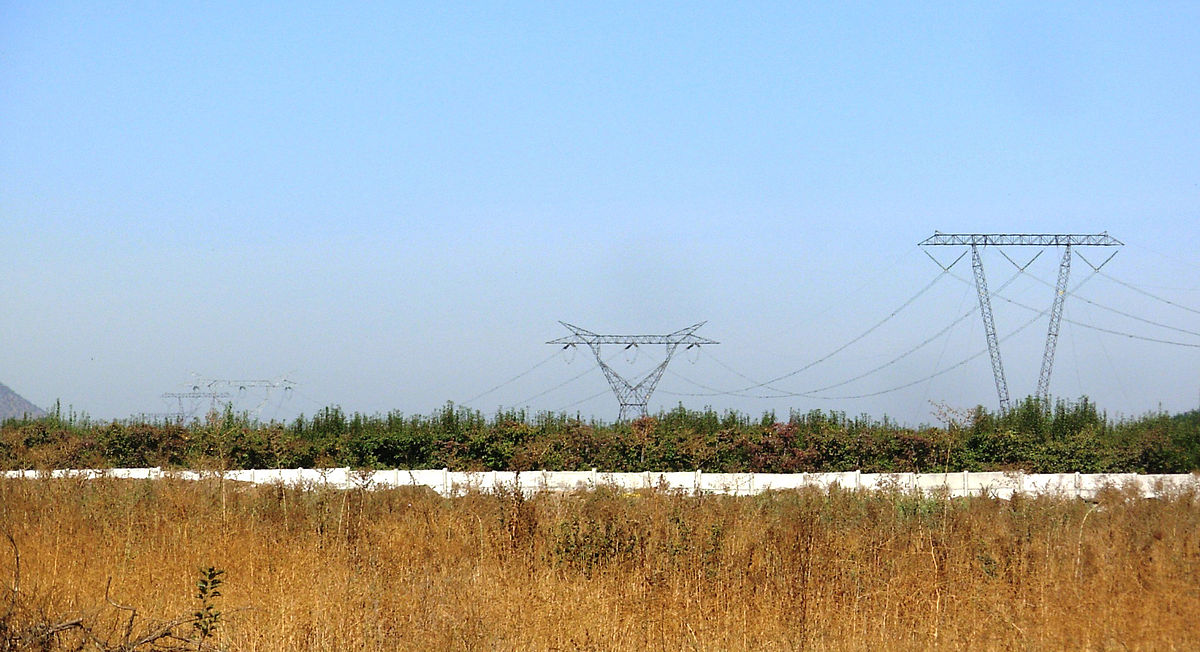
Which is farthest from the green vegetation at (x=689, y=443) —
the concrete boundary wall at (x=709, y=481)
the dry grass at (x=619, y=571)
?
the dry grass at (x=619, y=571)

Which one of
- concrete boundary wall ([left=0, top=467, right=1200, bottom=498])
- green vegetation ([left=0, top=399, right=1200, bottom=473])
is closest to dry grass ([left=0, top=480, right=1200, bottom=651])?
concrete boundary wall ([left=0, top=467, right=1200, bottom=498])

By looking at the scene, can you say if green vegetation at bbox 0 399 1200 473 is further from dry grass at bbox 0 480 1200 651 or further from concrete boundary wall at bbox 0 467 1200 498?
dry grass at bbox 0 480 1200 651

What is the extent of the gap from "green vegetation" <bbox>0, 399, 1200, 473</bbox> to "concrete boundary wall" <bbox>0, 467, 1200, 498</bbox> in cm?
422

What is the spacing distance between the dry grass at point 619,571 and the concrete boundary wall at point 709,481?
0.61 metres

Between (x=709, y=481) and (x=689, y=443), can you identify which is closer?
(x=709, y=481)

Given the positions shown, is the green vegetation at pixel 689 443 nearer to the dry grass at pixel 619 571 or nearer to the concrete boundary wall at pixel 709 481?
the concrete boundary wall at pixel 709 481

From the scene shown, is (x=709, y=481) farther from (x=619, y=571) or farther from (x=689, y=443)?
(x=619, y=571)

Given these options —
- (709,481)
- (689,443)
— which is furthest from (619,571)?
(689,443)

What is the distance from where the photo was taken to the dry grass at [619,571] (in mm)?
8750

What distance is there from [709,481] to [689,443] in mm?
7050

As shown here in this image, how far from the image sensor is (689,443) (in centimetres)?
3428

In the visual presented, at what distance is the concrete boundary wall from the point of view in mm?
14883

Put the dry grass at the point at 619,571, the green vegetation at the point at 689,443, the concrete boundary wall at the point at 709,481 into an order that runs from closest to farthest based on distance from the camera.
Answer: the dry grass at the point at 619,571 → the concrete boundary wall at the point at 709,481 → the green vegetation at the point at 689,443

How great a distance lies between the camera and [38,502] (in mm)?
15211
